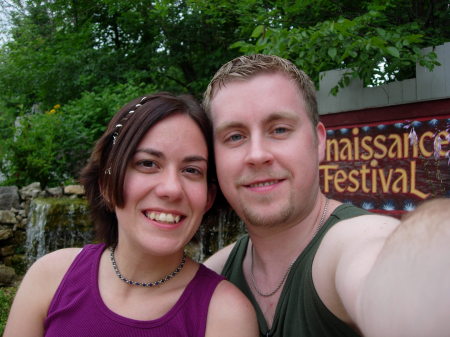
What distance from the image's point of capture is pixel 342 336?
1.20 meters

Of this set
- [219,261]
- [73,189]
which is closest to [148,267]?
[219,261]

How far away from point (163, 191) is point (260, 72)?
64 cm

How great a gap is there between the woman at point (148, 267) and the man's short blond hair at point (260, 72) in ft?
0.62

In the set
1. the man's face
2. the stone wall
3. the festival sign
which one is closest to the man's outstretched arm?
the man's face

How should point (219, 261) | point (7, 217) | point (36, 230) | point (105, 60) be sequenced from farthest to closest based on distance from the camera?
point (105, 60) < point (7, 217) < point (36, 230) < point (219, 261)

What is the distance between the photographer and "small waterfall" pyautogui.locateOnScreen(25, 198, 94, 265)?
5.98 meters

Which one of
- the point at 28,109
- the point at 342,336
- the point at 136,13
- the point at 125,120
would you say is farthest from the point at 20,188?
the point at 342,336

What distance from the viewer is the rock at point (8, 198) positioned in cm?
679

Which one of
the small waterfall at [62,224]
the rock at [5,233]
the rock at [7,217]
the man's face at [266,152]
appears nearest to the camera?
the man's face at [266,152]

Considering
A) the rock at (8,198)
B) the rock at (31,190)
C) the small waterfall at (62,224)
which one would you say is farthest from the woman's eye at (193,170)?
the rock at (8,198)

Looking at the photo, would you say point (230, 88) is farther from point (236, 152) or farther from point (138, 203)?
point (138, 203)

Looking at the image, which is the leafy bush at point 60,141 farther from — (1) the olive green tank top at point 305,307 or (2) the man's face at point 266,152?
(1) the olive green tank top at point 305,307

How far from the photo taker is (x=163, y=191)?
1.45 m

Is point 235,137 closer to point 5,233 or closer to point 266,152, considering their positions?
point 266,152
